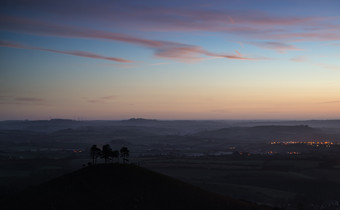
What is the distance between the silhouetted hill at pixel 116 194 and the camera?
55281 millimetres

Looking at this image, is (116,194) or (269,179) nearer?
(116,194)

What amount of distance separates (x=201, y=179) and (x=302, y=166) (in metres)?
51.6

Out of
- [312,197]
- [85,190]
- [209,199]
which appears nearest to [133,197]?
[85,190]

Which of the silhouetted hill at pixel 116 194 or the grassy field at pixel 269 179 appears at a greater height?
the silhouetted hill at pixel 116 194

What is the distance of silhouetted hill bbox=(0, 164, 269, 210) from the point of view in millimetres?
55281

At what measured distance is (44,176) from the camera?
116 metres

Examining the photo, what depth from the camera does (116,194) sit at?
58.1 meters

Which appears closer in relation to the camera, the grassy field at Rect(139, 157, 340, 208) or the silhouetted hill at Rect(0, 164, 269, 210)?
the silhouetted hill at Rect(0, 164, 269, 210)

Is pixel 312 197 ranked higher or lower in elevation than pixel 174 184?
lower

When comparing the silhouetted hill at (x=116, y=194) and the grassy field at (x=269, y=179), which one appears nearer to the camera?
the silhouetted hill at (x=116, y=194)

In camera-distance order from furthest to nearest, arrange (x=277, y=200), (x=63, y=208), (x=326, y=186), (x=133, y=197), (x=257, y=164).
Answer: (x=257, y=164) < (x=326, y=186) < (x=277, y=200) < (x=133, y=197) < (x=63, y=208)

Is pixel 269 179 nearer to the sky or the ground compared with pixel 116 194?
nearer to the ground

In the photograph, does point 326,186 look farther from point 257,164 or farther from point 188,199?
point 188,199

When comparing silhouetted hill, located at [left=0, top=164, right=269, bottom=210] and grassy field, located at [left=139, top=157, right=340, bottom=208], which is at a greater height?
silhouetted hill, located at [left=0, top=164, right=269, bottom=210]
